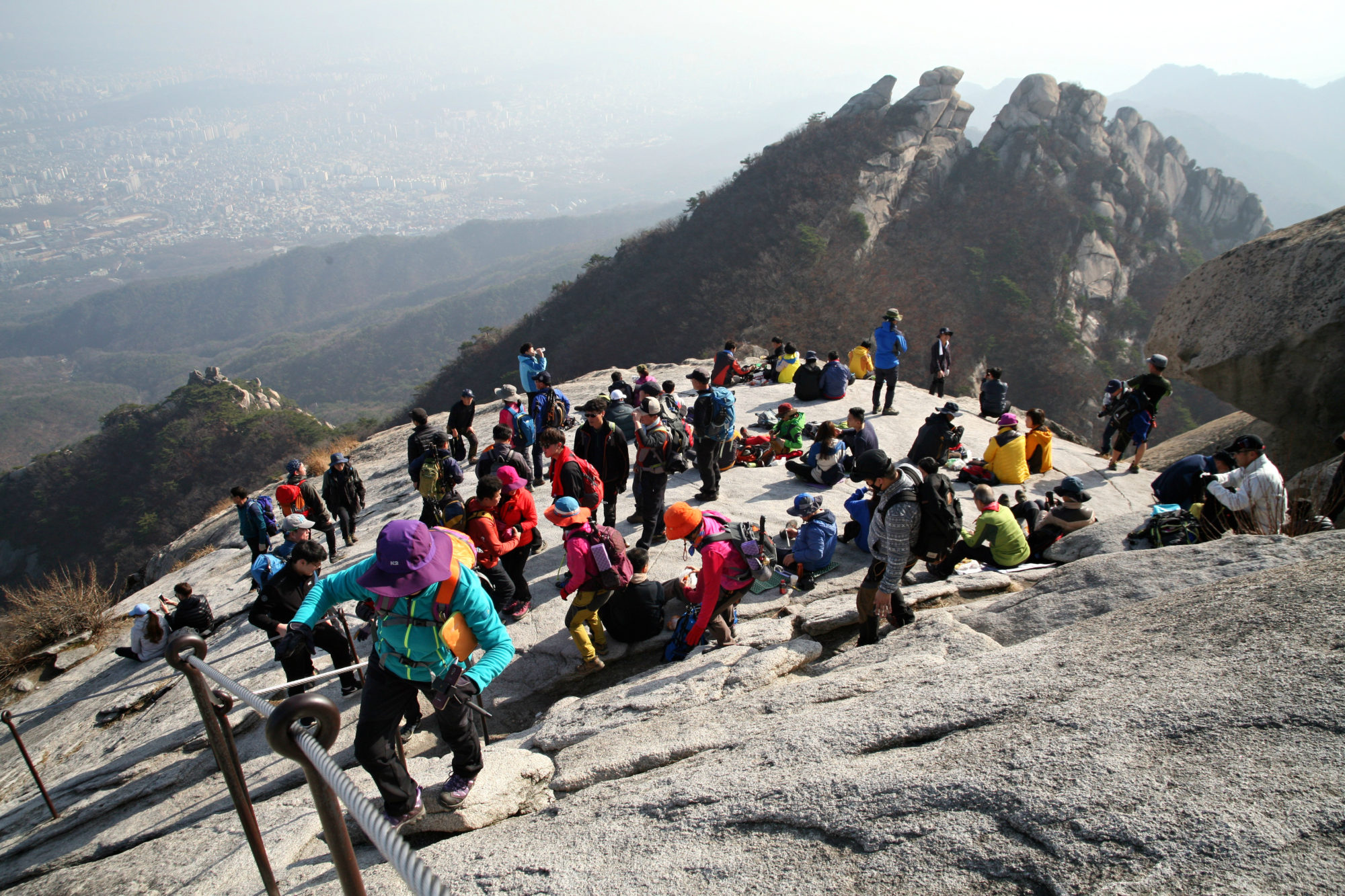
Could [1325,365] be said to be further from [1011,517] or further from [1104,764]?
[1104,764]

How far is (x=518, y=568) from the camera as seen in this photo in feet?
21.4

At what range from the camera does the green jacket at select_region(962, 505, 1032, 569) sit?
6.55m

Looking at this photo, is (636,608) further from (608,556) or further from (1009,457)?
(1009,457)

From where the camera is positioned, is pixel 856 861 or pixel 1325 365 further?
pixel 1325 365

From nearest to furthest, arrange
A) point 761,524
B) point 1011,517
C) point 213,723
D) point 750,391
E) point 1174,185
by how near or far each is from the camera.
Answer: point 213,723
point 761,524
point 1011,517
point 750,391
point 1174,185

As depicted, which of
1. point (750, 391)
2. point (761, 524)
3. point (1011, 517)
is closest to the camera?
point (761, 524)

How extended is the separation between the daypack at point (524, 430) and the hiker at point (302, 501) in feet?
10.3

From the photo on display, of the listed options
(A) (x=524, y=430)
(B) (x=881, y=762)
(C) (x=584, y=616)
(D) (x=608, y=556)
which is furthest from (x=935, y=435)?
(B) (x=881, y=762)

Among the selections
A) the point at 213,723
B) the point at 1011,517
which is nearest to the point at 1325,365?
the point at 1011,517

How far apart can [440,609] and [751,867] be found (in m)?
2.09

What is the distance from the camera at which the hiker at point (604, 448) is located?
757cm

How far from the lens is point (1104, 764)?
8.17ft

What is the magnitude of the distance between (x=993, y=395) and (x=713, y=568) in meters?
10.8

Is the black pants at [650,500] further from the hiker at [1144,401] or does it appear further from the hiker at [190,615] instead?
the hiker at [1144,401]
